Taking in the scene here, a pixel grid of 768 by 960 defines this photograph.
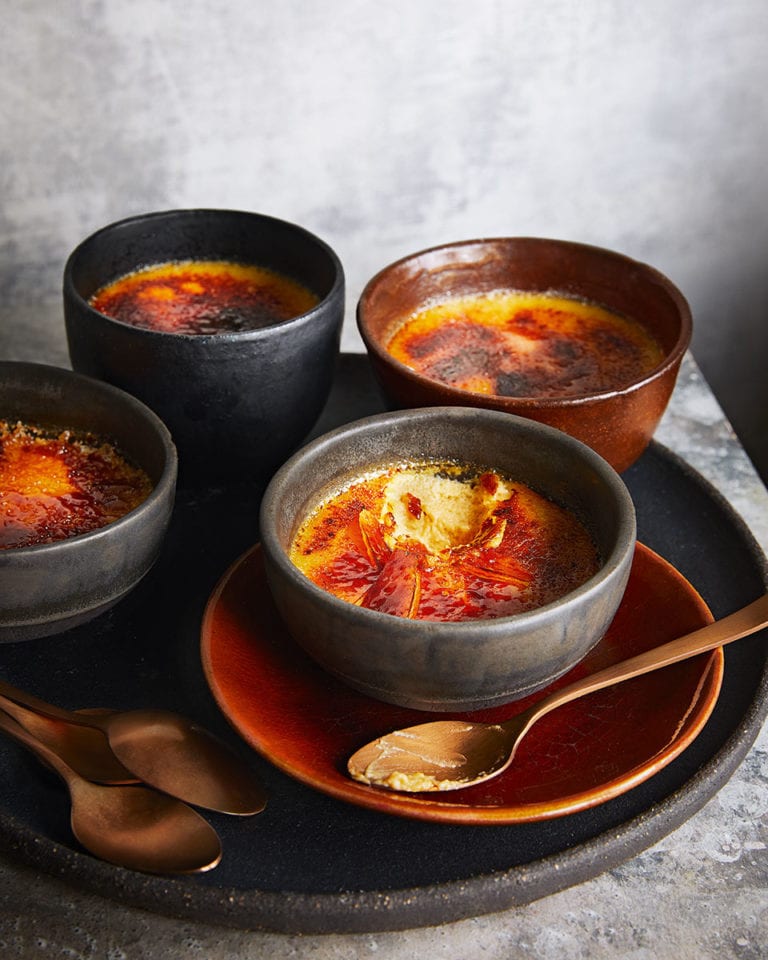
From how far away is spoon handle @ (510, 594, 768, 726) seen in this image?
945 mm

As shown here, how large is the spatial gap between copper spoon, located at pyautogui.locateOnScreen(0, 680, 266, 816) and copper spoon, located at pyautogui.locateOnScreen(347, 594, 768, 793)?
0.34ft

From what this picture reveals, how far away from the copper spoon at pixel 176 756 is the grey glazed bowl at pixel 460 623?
12 cm

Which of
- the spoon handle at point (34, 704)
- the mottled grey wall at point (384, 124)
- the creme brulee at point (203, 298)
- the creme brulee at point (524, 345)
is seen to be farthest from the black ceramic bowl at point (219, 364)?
the mottled grey wall at point (384, 124)

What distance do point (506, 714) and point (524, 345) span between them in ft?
1.76

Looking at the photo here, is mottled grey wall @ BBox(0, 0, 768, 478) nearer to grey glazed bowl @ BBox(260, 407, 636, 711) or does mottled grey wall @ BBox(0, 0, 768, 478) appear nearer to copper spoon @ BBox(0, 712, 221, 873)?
grey glazed bowl @ BBox(260, 407, 636, 711)

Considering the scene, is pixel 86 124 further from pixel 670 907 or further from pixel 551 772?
pixel 670 907

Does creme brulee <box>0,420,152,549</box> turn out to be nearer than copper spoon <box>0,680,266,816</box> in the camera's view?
No

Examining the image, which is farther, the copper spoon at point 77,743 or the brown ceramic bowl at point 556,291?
the brown ceramic bowl at point 556,291

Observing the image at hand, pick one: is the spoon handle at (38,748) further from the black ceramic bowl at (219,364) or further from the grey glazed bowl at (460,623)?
the black ceramic bowl at (219,364)

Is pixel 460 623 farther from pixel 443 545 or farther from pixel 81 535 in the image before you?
pixel 81 535

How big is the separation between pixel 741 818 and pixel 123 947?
541 millimetres

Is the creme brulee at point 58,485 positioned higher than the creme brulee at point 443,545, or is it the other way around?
the creme brulee at point 443,545

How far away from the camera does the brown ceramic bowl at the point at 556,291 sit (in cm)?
117

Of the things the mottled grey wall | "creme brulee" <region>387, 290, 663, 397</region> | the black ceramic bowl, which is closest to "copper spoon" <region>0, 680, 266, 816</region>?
the black ceramic bowl
